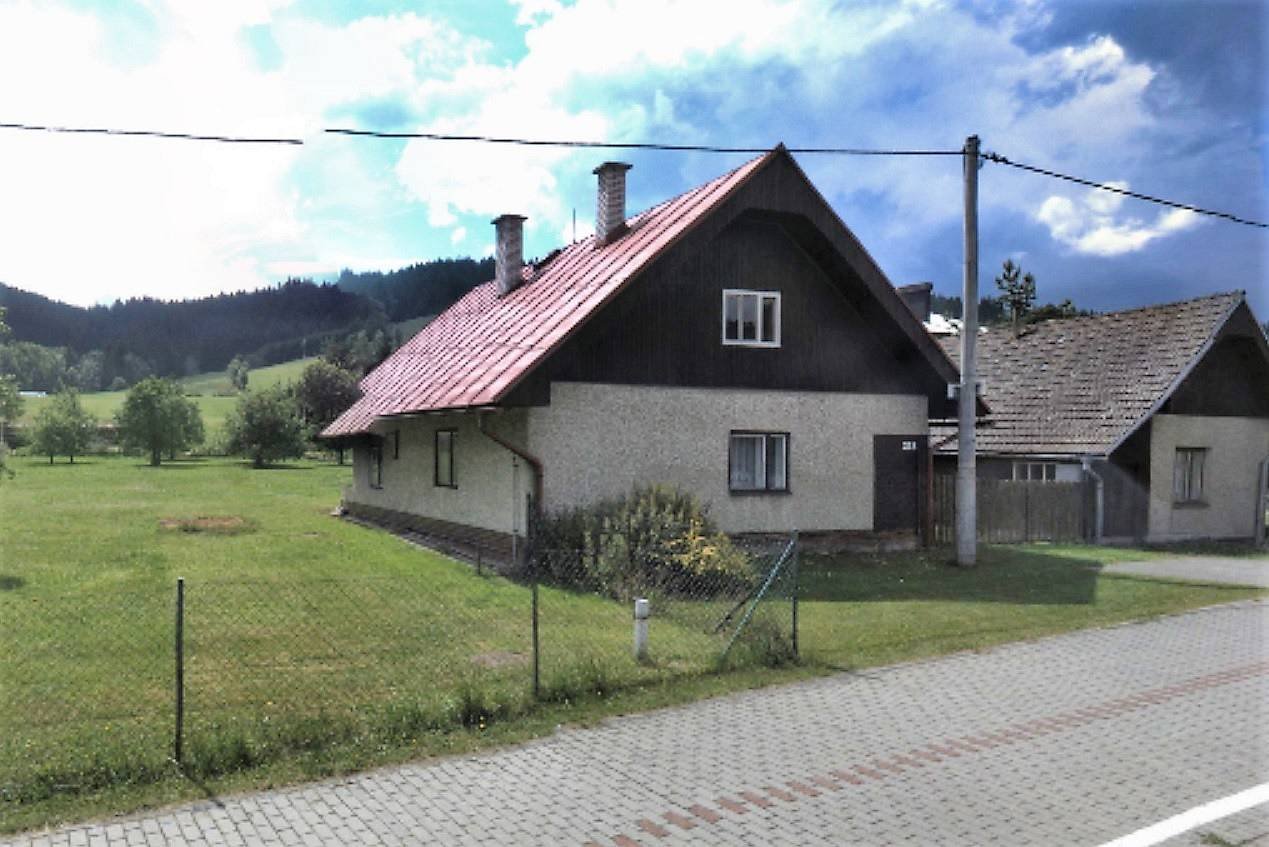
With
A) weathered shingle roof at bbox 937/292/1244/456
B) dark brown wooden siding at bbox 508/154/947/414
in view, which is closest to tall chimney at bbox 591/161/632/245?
dark brown wooden siding at bbox 508/154/947/414

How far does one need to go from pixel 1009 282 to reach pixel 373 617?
80689 mm

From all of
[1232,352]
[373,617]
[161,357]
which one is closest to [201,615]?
[373,617]

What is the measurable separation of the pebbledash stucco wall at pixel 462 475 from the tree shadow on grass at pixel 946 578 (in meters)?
4.95

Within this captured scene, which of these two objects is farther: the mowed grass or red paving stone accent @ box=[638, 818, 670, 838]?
the mowed grass

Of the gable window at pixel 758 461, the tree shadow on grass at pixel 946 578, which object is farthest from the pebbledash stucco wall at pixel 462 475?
the tree shadow on grass at pixel 946 578

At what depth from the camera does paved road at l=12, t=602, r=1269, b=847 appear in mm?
5371

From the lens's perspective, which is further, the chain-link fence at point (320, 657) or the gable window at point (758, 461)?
the gable window at point (758, 461)

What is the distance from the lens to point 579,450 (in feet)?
50.5

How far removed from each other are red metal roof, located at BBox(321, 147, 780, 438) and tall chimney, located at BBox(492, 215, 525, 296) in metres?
0.42

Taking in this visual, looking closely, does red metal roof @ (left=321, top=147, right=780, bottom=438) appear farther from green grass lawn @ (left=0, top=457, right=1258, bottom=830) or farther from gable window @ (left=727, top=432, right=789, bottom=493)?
gable window @ (left=727, top=432, right=789, bottom=493)

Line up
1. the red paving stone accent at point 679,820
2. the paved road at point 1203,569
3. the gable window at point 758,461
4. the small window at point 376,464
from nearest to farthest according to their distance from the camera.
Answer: the red paving stone accent at point 679,820, the paved road at point 1203,569, the gable window at point 758,461, the small window at point 376,464

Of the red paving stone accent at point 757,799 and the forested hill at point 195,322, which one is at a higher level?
the forested hill at point 195,322

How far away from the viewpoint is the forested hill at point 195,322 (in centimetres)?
12331

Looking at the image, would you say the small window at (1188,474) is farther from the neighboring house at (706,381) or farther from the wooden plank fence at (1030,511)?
the neighboring house at (706,381)
